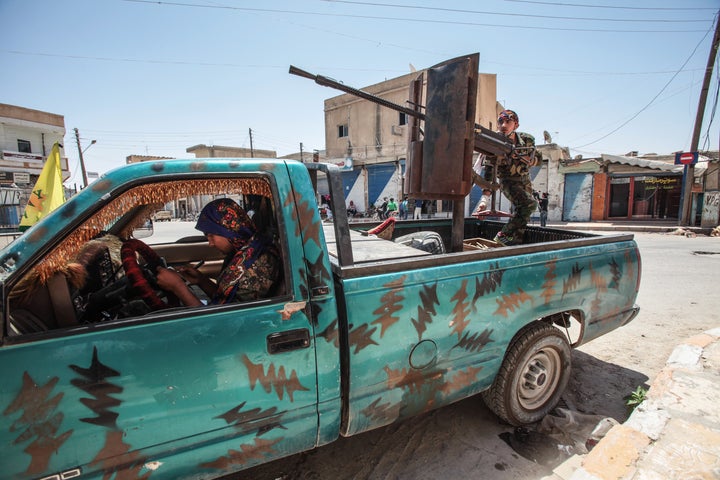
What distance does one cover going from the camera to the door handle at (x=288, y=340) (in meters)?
1.58

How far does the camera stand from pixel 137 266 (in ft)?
6.38

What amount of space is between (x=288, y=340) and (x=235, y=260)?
54cm

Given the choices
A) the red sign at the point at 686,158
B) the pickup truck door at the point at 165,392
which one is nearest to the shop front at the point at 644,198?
the red sign at the point at 686,158

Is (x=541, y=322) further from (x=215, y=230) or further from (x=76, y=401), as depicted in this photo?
(x=76, y=401)

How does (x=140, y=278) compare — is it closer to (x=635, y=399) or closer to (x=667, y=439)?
(x=667, y=439)

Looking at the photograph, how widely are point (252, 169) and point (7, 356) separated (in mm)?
1128

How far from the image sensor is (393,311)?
1839mm

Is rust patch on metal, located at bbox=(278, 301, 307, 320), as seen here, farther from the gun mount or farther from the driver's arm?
the gun mount

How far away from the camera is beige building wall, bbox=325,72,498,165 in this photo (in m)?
23.4

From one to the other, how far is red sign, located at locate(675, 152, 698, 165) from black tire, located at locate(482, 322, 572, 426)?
1745 centimetres

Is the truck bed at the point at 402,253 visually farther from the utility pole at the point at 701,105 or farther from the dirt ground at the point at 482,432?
the utility pole at the point at 701,105

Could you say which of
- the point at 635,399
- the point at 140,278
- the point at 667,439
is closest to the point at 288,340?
the point at 140,278

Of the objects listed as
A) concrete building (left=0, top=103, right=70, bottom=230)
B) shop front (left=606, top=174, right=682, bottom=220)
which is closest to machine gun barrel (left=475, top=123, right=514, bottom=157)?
shop front (left=606, top=174, right=682, bottom=220)

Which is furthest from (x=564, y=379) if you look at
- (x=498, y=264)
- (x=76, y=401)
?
(x=76, y=401)
